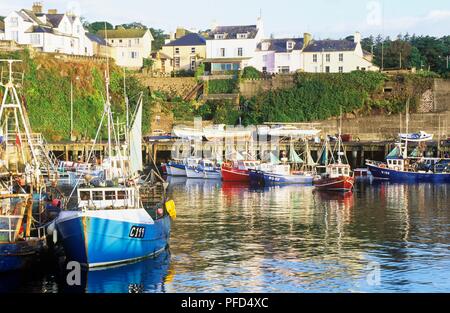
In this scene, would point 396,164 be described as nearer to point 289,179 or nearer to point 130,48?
point 289,179

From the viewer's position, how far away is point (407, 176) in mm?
79562

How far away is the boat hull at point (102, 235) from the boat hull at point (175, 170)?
1953 inches

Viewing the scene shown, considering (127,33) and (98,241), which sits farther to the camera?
(127,33)

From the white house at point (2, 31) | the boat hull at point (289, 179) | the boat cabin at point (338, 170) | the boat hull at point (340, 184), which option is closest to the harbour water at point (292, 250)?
the boat hull at point (340, 184)

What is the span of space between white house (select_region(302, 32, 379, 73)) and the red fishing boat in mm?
30970

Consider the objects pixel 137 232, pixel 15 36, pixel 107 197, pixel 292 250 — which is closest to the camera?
pixel 137 232

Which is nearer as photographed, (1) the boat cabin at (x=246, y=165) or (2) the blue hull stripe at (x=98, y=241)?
(2) the blue hull stripe at (x=98, y=241)

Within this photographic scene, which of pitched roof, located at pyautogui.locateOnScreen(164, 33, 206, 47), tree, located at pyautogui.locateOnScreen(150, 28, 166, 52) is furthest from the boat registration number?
tree, located at pyautogui.locateOnScreen(150, 28, 166, 52)

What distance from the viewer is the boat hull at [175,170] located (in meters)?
83.9

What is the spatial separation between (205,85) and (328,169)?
36914mm

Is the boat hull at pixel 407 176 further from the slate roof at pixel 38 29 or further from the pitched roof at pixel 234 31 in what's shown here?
the slate roof at pixel 38 29

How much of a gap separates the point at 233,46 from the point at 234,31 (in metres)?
2.24

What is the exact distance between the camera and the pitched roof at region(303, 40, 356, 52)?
106 m

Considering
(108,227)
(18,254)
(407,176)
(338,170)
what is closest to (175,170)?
(338,170)
